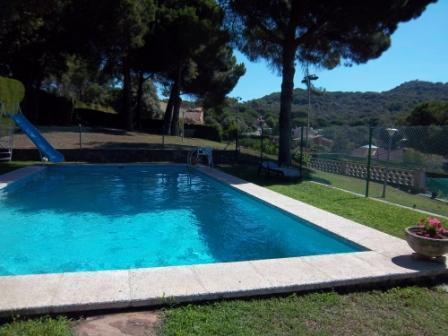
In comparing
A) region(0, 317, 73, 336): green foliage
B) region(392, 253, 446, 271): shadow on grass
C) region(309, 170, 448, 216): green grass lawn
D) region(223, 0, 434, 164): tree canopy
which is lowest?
region(0, 317, 73, 336): green foliage

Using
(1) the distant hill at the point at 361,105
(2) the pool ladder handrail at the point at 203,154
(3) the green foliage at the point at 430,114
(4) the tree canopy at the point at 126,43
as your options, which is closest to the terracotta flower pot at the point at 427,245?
(2) the pool ladder handrail at the point at 203,154

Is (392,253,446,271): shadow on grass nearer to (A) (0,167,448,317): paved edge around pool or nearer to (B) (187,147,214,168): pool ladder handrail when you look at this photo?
(A) (0,167,448,317): paved edge around pool

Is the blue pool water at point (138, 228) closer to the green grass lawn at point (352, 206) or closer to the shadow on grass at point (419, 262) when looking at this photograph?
the shadow on grass at point (419, 262)

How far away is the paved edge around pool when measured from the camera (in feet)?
11.0

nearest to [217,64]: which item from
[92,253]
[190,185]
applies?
[190,185]

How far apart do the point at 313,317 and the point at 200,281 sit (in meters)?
1.08

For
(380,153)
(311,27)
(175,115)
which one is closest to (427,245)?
(380,153)

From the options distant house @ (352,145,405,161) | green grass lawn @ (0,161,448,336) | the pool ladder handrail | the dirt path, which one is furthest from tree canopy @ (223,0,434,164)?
the dirt path

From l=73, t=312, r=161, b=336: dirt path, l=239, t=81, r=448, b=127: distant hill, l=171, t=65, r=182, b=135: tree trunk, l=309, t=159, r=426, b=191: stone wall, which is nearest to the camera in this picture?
l=73, t=312, r=161, b=336: dirt path

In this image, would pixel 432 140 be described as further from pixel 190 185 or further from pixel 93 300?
pixel 93 300

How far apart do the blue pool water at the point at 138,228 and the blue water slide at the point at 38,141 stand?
1876 mm

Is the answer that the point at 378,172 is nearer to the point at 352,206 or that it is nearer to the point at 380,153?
the point at 380,153

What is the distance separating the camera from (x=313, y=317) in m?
3.38

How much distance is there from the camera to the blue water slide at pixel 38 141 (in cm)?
1366
